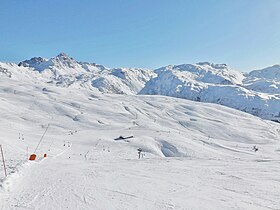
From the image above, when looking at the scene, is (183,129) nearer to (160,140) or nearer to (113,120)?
(113,120)

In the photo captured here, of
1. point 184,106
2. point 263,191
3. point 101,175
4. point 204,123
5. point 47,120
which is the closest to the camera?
point 263,191

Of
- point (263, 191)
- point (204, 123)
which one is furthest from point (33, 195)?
point (204, 123)

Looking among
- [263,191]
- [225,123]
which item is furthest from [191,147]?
[225,123]

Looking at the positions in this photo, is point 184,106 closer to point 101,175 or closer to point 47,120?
point 47,120

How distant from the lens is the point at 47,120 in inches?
3243

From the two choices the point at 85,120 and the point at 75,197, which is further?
the point at 85,120

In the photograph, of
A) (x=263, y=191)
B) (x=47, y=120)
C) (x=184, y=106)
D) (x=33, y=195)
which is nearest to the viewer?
(x=33, y=195)

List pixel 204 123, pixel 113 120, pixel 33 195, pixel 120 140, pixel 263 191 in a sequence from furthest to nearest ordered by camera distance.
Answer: pixel 204 123, pixel 113 120, pixel 120 140, pixel 263 191, pixel 33 195

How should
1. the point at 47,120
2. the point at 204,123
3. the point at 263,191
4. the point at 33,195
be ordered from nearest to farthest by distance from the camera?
the point at 33,195
the point at 263,191
the point at 47,120
the point at 204,123

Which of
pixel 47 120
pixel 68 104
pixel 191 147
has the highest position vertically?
pixel 68 104

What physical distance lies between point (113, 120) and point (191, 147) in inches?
1676

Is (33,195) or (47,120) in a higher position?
(47,120)

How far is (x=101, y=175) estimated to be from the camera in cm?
1511

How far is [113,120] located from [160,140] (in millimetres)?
38420
